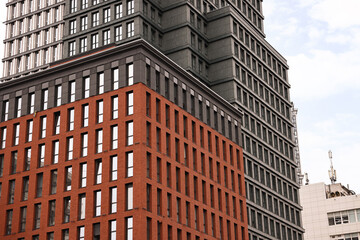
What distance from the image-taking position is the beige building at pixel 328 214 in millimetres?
155250

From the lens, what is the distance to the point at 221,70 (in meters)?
115

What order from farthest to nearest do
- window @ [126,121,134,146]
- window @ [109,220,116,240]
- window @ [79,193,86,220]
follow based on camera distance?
window @ [126,121,134,146] → window @ [79,193,86,220] → window @ [109,220,116,240]

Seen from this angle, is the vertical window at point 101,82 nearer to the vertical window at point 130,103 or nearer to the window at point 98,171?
the vertical window at point 130,103

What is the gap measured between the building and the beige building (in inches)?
1251

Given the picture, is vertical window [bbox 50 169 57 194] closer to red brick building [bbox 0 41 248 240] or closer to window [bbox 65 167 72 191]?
red brick building [bbox 0 41 248 240]

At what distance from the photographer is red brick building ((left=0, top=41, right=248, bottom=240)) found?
→ 81000mm

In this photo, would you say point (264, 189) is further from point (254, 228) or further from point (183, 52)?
point (183, 52)

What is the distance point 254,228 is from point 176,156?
26.8 metres

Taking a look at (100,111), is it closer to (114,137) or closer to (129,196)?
(114,137)

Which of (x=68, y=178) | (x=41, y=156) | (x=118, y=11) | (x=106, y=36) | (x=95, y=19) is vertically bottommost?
(x=68, y=178)

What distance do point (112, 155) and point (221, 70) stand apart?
126ft

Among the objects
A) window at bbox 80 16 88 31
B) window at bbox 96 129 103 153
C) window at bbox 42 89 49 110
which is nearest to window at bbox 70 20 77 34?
window at bbox 80 16 88 31

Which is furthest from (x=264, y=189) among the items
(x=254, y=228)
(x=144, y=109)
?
(x=144, y=109)

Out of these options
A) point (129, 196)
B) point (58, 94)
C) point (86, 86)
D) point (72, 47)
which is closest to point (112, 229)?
point (129, 196)
